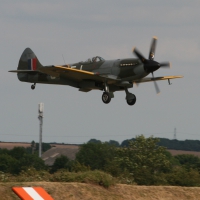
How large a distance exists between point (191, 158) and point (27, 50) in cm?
9475

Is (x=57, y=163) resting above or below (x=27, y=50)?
below

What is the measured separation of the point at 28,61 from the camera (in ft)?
129

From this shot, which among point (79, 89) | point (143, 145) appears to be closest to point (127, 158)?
point (143, 145)

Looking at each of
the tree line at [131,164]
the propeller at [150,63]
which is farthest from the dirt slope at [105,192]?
the propeller at [150,63]

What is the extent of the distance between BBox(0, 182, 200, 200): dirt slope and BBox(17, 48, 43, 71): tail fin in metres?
16.5

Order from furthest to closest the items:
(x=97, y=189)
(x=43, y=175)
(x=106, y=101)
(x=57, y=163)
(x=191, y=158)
Answer: (x=191, y=158) < (x=57, y=163) < (x=106, y=101) < (x=43, y=175) < (x=97, y=189)

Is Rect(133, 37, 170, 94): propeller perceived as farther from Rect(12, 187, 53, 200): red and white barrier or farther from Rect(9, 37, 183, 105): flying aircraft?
Rect(12, 187, 53, 200): red and white barrier

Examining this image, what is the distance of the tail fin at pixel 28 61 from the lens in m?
38.7

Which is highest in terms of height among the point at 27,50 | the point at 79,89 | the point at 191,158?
the point at 27,50

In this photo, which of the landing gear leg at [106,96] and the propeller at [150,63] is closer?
the propeller at [150,63]

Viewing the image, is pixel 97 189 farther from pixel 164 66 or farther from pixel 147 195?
pixel 164 66

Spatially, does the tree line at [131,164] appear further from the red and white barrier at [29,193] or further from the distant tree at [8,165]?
the red and white barrier at [29,193]

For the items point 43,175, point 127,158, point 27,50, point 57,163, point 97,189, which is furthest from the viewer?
point 57,163

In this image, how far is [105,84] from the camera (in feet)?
108
